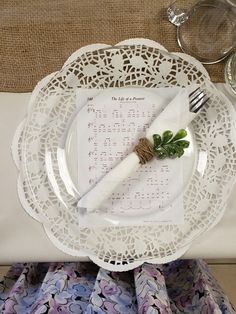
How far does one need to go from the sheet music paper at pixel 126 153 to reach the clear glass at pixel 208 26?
0.09m

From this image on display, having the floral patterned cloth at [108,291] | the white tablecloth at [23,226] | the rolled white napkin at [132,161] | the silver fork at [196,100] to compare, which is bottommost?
the floral patterned cloth at [108,291]

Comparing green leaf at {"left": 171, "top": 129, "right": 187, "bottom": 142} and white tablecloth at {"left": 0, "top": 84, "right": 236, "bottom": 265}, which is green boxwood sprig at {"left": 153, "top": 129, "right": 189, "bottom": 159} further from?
white tablecloth at {"left": 0, "top": 84, "right": 236, "bottom": 265}

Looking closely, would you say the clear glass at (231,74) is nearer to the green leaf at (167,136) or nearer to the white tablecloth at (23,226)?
the white tablecloth at (23,226)

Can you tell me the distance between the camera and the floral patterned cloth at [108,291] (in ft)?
2.54

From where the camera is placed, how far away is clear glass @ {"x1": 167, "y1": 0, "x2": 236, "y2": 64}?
0.81 metres

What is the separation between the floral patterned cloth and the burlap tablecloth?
307 millimetres

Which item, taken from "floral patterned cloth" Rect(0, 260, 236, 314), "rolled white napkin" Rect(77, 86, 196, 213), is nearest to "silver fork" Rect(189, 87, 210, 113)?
"rolled white napkin" Rect(77, 86, 196, 213)

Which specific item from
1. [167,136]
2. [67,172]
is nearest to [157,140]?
[167,136]

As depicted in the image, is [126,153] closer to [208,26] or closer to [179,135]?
[179,135]

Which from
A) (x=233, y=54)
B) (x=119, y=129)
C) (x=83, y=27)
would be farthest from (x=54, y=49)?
(x=233, y=54)

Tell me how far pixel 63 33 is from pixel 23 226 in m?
0.30

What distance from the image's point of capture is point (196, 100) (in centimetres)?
79

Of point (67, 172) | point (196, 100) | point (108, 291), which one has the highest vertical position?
point (196, 100)

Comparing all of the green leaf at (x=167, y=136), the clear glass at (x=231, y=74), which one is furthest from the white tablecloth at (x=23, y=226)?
the green leaf at (x=167, y=136)
